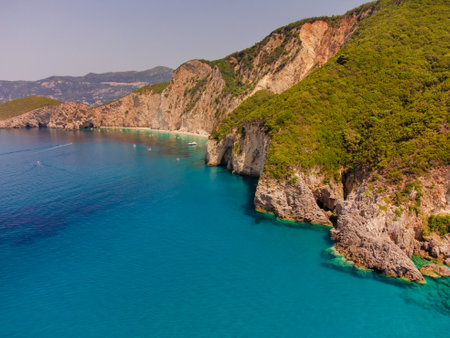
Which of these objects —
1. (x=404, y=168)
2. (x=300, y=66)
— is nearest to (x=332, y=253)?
(x=404, y=168)

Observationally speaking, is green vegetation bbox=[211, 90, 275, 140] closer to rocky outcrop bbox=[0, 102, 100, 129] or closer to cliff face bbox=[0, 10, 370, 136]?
cliff face bbox=[0, 10, 370, 136]

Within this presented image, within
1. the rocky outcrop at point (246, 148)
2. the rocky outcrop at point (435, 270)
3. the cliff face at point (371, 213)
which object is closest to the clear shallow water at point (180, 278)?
the rocky outcrop at point (435, 270)

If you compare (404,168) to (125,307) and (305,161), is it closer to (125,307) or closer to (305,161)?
(305,161)

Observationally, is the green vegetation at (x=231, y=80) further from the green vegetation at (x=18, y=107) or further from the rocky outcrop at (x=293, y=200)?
the green vegetation at (x=18, y=107)

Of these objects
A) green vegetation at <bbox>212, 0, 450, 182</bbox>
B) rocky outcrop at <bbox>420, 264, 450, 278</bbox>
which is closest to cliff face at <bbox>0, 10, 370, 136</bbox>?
green vegetation at <bbox>212, 0, 450, 182</bbox>

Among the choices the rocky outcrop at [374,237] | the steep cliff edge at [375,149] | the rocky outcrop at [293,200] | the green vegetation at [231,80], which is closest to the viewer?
the rocky outcrop at [374,237]

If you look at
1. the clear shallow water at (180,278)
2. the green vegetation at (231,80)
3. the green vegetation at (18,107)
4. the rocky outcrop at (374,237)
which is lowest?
the clear shallow water at (180,278)

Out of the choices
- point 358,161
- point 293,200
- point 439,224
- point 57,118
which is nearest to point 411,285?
point 439,224
